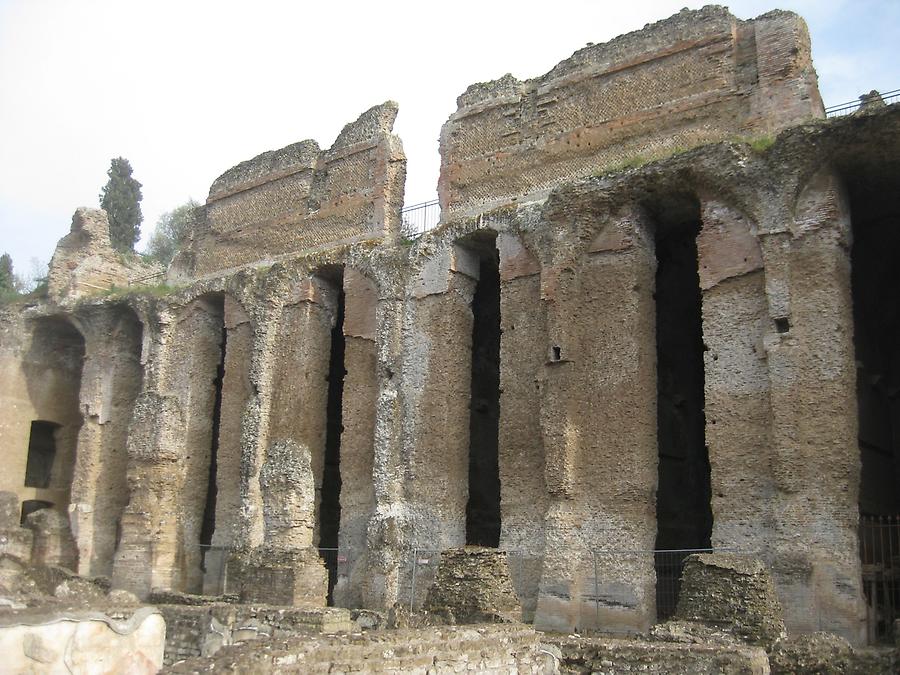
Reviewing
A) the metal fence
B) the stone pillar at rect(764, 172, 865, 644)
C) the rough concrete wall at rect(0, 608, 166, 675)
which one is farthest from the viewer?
the metal fence

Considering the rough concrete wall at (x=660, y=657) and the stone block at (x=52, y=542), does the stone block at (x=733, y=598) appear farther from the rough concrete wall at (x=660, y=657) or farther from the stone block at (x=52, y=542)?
the stone block at (x=52, y=542)

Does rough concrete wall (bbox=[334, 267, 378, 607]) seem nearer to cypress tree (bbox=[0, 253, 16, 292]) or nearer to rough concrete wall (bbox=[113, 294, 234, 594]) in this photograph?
rough concrete wall (bbox=[113, 294, 234, 594])

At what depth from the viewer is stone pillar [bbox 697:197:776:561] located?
392 inches

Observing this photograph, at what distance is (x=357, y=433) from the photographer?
1401cm

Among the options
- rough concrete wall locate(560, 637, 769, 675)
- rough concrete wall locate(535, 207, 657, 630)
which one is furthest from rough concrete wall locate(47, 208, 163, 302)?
rough concrete wall locate(560, 637, 769, 675)

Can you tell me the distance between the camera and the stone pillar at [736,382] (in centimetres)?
995

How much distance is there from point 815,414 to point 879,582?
2.06m

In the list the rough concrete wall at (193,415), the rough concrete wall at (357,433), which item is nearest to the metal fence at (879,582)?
the rough concrete wall at (357,433)

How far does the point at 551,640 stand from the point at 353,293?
7.93 meters

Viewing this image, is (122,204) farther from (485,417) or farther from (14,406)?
(485,417)

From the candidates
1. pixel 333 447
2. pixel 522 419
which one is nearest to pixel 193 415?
pixel 333 447

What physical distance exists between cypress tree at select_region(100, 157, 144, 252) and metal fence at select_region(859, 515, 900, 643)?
98.5ft

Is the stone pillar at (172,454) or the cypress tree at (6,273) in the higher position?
the cypress tree at (6,273)

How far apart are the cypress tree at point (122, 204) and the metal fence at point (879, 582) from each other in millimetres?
30033
